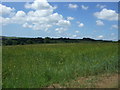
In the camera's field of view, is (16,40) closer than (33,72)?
No

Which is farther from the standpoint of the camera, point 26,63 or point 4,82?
point 26,63

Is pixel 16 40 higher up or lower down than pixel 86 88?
higher up

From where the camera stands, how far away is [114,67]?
7914 millimetres

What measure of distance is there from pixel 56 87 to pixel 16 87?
94 centimetres

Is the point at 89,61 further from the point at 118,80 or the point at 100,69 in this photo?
the point at 118,80

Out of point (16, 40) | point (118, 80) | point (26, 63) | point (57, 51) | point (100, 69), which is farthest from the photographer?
point (16, 40)

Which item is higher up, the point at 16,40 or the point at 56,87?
the point at 16,40

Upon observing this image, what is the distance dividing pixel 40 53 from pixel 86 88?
5.39 m

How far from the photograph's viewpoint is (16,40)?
14.9 m

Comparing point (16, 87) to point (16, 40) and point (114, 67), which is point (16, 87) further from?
point (16, 40)

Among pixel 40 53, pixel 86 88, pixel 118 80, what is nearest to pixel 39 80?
pixel 86 88

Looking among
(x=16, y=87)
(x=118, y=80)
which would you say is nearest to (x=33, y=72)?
(x=16, y=87)

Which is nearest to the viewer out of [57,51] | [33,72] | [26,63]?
[33,72]

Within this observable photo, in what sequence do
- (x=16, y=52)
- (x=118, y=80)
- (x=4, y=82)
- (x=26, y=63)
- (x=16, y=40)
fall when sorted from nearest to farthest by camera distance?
(x=4, y=82) → (x=118, y=80) → (x=26, y=63) → (x=16, y=52) → (x=16, y=40)
